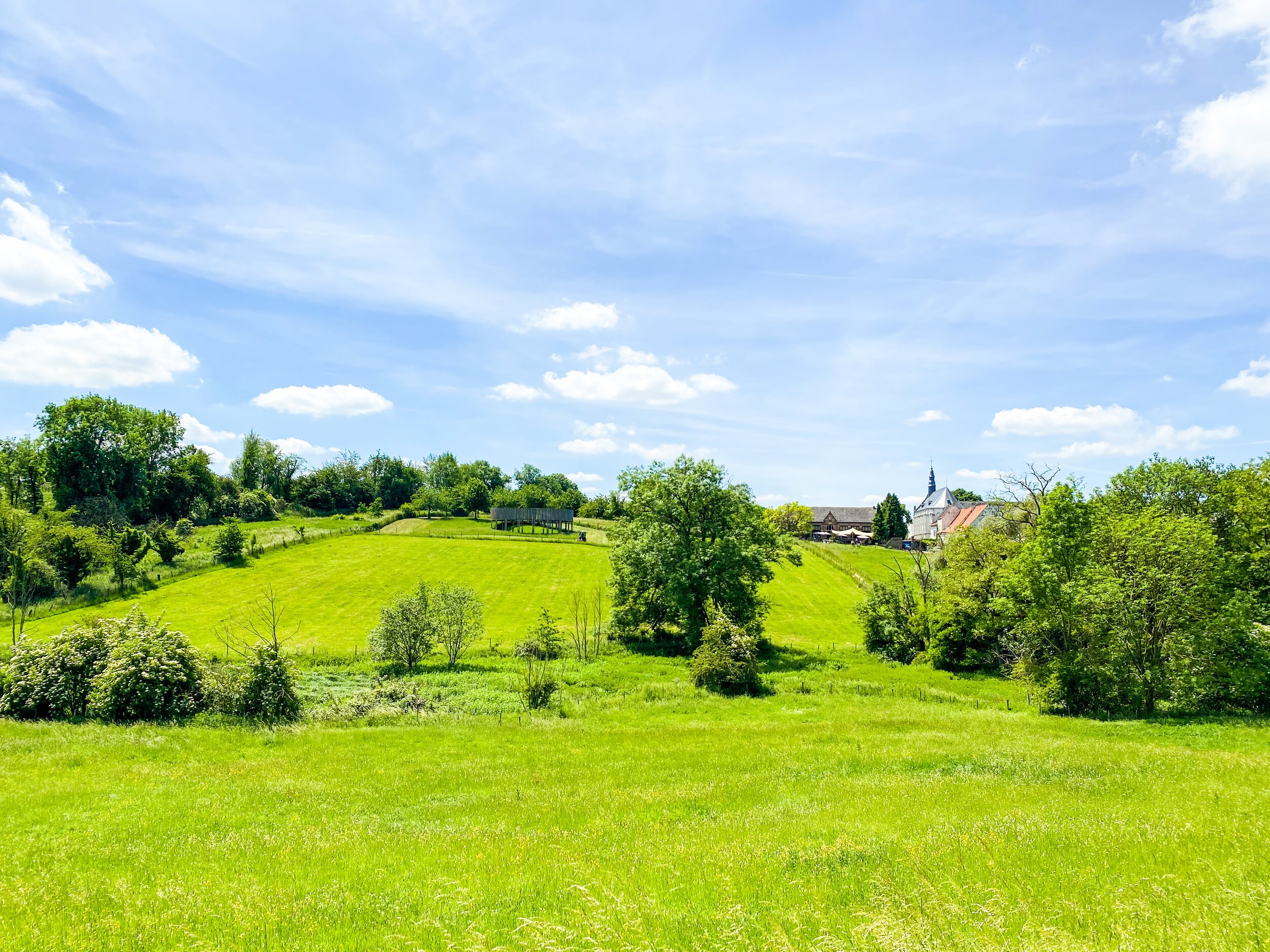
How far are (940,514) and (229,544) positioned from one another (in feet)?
443

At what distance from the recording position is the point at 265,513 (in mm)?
130000

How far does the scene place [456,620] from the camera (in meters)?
39.9

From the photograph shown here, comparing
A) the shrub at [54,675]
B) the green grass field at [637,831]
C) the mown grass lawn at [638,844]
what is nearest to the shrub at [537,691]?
the green grass field at [637,831]

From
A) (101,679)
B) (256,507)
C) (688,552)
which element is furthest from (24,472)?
(688,552)

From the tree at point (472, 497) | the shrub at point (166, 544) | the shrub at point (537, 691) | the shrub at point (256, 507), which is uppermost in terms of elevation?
the tree at point (472, 497)

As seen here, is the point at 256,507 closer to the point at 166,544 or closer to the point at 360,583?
the point at 166,544

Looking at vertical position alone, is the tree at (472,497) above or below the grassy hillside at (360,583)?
above

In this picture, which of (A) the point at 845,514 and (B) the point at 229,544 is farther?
(A) the point at 845,514

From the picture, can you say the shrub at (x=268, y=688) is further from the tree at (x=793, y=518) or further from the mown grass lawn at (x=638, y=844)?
the tree at (x=793, y=518)

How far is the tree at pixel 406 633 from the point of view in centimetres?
3912

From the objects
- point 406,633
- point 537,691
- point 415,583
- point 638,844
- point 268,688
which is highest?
point 638,844

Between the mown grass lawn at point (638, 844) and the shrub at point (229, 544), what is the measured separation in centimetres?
6053

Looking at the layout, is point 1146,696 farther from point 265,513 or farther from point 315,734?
point 265,513

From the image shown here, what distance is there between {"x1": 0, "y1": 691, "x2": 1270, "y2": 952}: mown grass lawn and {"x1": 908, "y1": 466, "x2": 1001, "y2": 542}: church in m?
97.5
